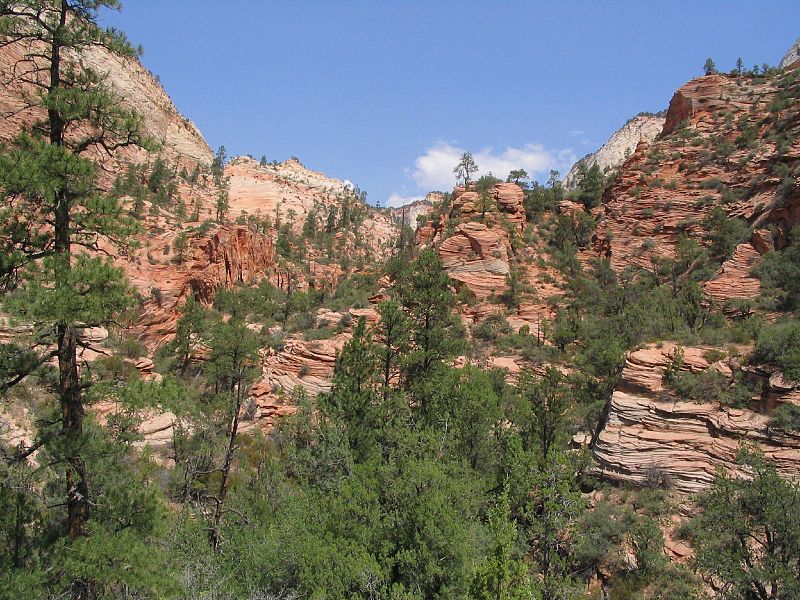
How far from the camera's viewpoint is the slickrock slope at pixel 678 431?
1630cm

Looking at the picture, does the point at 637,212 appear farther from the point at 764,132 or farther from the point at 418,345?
the point at 418,345

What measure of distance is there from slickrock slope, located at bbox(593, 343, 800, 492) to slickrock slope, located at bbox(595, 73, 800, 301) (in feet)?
41.3

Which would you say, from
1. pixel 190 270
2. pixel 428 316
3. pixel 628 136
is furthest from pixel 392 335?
pixel 628 136

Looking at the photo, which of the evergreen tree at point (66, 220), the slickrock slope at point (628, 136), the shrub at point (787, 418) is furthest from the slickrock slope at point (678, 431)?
the slickrock slope at point (628, 136)

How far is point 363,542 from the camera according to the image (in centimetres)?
1116

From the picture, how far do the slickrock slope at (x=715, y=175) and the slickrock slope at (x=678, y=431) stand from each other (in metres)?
12.6

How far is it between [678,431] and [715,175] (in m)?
29.1

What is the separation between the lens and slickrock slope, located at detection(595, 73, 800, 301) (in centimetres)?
3169

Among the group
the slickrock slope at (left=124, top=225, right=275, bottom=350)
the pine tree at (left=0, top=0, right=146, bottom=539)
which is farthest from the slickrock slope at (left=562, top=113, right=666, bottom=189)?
the pine tree at (left=0, top=0, right=146, bottom=539)

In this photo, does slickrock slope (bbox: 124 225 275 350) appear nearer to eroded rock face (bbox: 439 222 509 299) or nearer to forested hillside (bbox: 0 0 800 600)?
forested hillside (bbox: 0 0 800 600)

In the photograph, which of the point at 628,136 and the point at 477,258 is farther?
the point at 628,136

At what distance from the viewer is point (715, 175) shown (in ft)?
127

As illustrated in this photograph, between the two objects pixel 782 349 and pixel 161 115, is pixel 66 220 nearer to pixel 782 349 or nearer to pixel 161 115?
pixel 782 349

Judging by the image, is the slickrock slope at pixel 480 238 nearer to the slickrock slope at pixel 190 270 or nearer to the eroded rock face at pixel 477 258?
the eroded rock face at pixel 477 258
